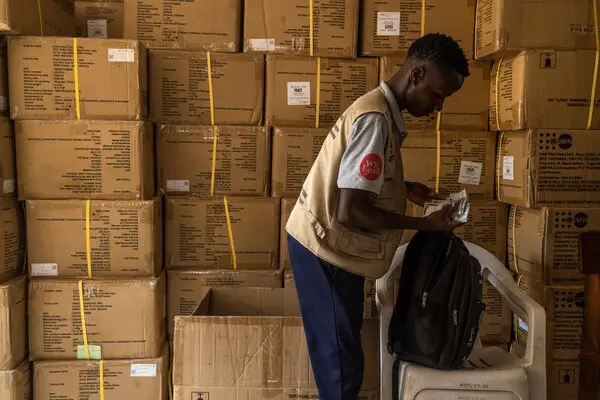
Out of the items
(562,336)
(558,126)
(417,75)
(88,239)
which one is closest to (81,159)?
(88,239)

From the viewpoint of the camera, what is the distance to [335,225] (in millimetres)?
1460

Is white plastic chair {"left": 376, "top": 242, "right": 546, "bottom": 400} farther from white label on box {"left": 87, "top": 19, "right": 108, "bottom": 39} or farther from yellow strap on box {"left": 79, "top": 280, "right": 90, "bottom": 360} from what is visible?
white label on box {"left": 87, "top": 19, "right": 108, "bottom": 39}

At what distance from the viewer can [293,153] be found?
A: 221 cm

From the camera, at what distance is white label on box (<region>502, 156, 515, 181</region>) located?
6.94 feet

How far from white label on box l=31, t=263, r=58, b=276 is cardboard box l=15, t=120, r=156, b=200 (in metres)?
0.26

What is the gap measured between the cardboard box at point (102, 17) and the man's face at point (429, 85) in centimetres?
134

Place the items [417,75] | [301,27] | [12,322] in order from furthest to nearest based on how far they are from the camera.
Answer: [301,27], [12,322], [417,75]

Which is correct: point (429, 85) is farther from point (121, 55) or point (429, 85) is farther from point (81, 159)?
point (81, 159)

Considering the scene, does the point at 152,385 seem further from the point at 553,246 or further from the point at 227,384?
the point at 553,246

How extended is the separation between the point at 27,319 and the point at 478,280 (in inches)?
65.5

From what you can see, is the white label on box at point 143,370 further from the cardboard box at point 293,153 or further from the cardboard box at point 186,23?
the cardboard box at point 186,23

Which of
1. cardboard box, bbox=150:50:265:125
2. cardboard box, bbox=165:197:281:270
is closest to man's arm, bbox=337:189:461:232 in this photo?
cardboard box, bbox=165:197:281:270

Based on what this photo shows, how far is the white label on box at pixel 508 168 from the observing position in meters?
2.11

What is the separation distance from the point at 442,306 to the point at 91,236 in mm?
1336
